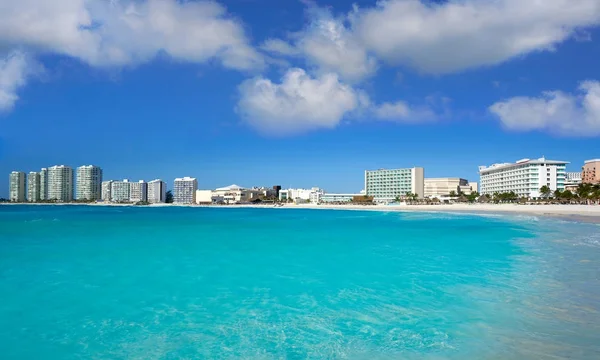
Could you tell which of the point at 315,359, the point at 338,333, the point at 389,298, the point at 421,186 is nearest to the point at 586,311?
the point at 389,298

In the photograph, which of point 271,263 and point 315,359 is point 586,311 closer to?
point 315,359

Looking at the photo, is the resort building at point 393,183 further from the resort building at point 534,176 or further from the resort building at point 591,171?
the resort building at point 591,171

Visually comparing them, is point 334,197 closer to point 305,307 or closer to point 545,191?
point 545,191

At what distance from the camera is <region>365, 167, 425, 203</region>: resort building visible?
569ft

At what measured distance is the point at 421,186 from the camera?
175 meters

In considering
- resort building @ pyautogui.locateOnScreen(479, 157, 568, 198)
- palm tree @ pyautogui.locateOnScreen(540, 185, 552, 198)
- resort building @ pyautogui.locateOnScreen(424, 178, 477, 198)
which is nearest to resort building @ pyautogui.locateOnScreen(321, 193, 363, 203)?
resort building @ pyautogui.locateOnScreen(424, 178, 477, 198)

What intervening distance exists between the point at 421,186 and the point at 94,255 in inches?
6620

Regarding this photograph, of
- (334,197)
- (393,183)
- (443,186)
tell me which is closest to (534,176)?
(393,183)

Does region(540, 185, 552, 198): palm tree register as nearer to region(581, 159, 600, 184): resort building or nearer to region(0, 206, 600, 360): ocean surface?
region(581, 159, 600, 184): resort building

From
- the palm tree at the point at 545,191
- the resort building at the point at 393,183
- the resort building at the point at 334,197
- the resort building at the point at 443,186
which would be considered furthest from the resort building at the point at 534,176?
the resort building at the point at 334,197

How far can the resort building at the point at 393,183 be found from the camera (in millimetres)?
173375

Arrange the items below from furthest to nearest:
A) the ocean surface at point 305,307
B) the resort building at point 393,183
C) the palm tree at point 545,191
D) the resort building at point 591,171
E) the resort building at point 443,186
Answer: the resort building at point 443,186 → the resort building at point 393,183 → the resort building at point 591,171 → the palm tree at point 545,191 → the ocean surface at point 305,307

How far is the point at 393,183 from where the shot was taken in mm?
180000

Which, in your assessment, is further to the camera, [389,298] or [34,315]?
[389,298]
